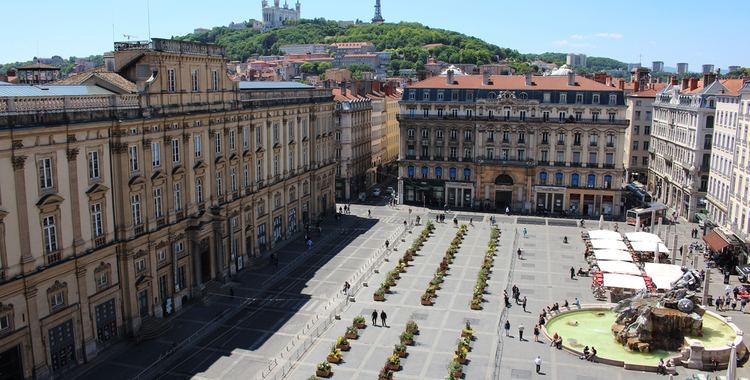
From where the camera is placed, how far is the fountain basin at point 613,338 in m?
49.1

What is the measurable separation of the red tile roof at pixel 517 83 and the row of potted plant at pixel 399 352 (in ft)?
204

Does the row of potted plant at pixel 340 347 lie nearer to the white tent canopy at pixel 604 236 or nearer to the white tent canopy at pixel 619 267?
the white tent canopy at pixel 619 267

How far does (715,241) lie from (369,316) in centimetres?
4629

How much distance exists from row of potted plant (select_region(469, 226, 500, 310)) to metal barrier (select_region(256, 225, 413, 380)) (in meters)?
11.8

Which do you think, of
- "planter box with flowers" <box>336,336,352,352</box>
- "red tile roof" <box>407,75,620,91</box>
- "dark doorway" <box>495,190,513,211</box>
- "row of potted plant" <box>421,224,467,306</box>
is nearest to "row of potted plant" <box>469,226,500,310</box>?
"row of potted plant" <box>421,224,467,306</box>

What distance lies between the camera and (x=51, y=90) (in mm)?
50375

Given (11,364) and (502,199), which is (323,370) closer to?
(11,364)

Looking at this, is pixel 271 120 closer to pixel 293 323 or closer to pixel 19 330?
pixel 293 323

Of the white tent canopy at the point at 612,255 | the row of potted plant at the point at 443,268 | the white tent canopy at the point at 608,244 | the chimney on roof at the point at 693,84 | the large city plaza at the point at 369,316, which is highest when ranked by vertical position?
the chimney on roof at the point at 693,84

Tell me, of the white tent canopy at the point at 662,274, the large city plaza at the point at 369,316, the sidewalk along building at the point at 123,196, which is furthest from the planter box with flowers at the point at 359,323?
the white tent canopy at the point at 662,274

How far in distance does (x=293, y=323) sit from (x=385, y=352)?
10112 millimetres

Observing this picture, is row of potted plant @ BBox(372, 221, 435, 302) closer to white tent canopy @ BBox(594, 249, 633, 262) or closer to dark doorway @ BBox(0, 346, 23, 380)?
white tent canopy @ BBox(594, 249, 633, 262)

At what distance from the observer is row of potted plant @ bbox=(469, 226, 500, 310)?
60944 millimetres

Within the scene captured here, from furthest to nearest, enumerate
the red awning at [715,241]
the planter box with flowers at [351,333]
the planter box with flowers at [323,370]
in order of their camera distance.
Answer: the red awning at [715,241], the planter box with flowers at [351,333], the planter box with flowers at [323,370]
